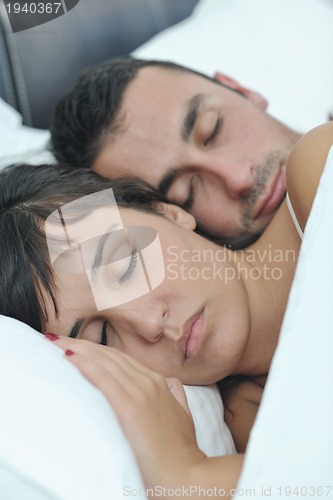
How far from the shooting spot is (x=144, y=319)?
895mm

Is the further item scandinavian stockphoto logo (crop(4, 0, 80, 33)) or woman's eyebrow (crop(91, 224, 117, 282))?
scandinavian stockphoto logo (crop(4, 0, 80, 33))

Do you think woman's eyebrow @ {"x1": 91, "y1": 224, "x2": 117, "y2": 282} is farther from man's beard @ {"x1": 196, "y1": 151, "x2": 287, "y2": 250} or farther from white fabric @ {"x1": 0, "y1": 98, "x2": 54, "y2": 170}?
white fabric @ {"x1": 0, "y1": 98, "x2": 54, "y2": 170}

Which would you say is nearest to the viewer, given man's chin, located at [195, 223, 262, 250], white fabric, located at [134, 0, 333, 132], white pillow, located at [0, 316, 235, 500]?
white pillow, located at [0, 316, 235, 500]

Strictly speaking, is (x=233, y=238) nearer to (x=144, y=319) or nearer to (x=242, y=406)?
(x=242, y=406)

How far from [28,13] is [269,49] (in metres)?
0.73

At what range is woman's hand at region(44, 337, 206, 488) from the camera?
692 mm

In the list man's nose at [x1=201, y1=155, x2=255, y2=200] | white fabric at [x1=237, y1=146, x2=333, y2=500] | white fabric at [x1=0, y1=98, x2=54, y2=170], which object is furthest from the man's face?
white fabric at [x1=237, y1=146, x2=333, y2=500]

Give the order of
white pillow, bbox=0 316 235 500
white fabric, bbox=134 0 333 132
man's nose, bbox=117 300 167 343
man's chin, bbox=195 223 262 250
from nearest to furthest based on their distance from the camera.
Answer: white pillow, bbox=0 316 235 500, man's nose, bbox=117 300 167 343, man's chin, bbox=195 223 262 250, white fabric, bbox=134 0 333 132

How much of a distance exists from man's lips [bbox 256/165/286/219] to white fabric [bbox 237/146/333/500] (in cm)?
54

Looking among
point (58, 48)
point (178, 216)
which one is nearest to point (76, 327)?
point (178, 216)

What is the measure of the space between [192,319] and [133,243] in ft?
0.49

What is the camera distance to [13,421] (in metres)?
0.64

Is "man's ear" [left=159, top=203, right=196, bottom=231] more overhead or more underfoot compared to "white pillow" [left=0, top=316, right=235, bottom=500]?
more underfoot

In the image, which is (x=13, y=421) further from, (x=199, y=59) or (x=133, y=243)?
(x=199, y=59)
